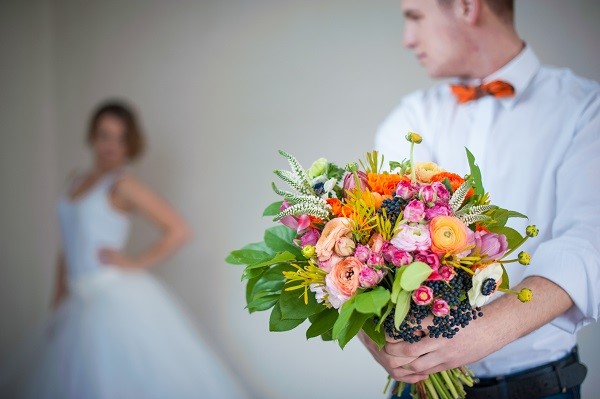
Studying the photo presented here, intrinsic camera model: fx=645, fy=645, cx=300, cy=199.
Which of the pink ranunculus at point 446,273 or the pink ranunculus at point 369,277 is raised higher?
the pink ranunculus at point 369,277

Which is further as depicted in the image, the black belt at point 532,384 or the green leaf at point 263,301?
the black belt at point 532,384

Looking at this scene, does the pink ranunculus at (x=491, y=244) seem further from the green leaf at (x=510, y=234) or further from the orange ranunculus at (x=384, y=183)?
the orange ranunculus at (x=384, y=183)

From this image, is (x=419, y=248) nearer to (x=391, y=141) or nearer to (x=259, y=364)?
(x=391, y=141)

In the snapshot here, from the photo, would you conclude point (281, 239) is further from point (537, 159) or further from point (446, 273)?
point (537, 159)

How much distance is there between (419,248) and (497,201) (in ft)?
1.55

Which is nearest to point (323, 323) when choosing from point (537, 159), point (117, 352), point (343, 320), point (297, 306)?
point (297, 306)

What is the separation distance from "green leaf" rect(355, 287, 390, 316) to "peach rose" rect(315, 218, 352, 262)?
92 millimetres

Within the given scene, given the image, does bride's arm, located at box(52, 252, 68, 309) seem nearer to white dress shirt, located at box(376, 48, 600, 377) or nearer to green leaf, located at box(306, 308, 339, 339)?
white dress shirt, located at box(376, 48, 600, 377)

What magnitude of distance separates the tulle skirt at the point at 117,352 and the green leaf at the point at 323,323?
1.84m

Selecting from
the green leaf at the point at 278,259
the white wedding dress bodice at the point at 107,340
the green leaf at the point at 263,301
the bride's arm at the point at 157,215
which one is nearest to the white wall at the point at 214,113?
the bride's arm at the point at 157,215

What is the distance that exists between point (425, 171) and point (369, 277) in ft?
0.76

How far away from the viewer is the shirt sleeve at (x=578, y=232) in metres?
1.19

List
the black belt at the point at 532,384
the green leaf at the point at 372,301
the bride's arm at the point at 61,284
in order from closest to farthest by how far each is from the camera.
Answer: the green leaf at the point at 372,301 < the black belt at the point at 532,384 < the bride's arm at the point at 61,284

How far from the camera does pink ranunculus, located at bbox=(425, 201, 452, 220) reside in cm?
106
